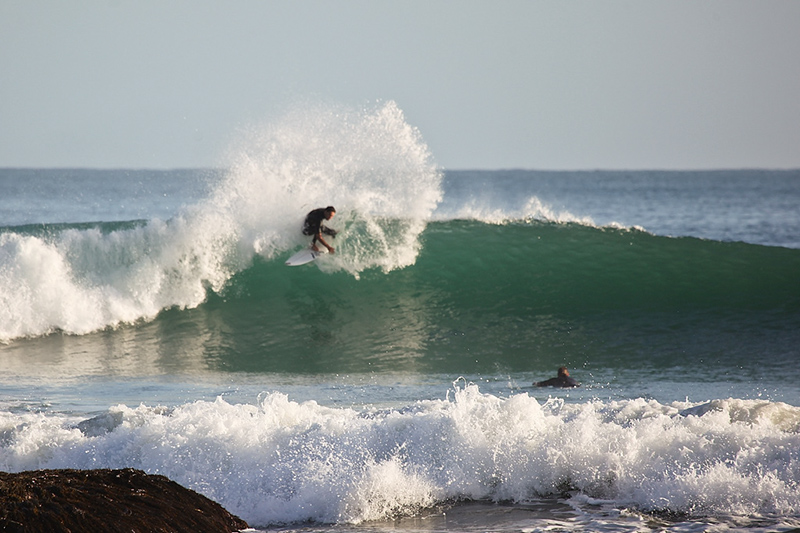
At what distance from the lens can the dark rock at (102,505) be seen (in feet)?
10.3

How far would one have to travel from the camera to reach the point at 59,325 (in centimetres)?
1177

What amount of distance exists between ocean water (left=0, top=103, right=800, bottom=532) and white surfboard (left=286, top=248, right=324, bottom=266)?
25.4 inches

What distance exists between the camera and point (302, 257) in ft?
42.5

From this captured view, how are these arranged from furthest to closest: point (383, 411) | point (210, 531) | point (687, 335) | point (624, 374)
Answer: point (687, 335)
point (624, 374)
point (383, 411)
point (210, 531)

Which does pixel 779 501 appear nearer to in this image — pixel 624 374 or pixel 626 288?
pixel 624 374

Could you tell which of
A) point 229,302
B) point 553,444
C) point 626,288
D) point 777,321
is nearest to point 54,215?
point 229,302

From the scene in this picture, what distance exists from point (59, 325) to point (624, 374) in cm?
817

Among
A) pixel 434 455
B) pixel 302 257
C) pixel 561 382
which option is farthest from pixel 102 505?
pixel 302 257

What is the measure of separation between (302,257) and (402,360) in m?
3.52

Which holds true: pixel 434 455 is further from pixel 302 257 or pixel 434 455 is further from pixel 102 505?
pixel 302 257

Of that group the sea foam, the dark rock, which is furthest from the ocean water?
the dark rock

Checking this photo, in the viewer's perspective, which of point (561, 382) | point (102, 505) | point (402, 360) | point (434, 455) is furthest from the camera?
point (402, 360)

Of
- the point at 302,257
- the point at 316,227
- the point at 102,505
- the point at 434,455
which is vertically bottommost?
the point at 434,455

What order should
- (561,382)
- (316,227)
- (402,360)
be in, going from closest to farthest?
(561,382), (402,360), (316,227)
